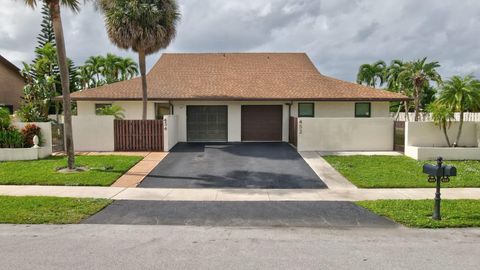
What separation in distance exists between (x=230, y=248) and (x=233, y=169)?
748cm

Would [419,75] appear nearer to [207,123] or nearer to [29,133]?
[207,123]

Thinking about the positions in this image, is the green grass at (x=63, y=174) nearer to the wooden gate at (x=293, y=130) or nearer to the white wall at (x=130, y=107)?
the white wall at (x=130, y=107)

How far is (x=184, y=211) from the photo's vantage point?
809cm

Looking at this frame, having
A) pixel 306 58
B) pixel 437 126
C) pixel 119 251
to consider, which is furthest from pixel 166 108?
pixel 119 251

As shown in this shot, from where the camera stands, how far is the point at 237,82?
Result: 22.2 m

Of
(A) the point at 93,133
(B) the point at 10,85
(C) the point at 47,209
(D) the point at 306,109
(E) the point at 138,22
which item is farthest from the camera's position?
(B) the point at 10,85

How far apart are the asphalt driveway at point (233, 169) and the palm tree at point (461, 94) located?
7.03m

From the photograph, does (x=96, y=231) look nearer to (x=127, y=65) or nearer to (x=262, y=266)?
(x=262, y=266)

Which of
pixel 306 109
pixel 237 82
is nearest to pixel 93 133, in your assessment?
pixel 237 82

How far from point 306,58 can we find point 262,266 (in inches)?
898

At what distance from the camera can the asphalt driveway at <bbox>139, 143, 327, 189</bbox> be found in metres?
11.1

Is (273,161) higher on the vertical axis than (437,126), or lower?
lower

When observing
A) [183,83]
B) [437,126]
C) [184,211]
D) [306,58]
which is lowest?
[184,211]

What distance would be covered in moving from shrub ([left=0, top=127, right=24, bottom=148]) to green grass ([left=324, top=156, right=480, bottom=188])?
13.2 metres
